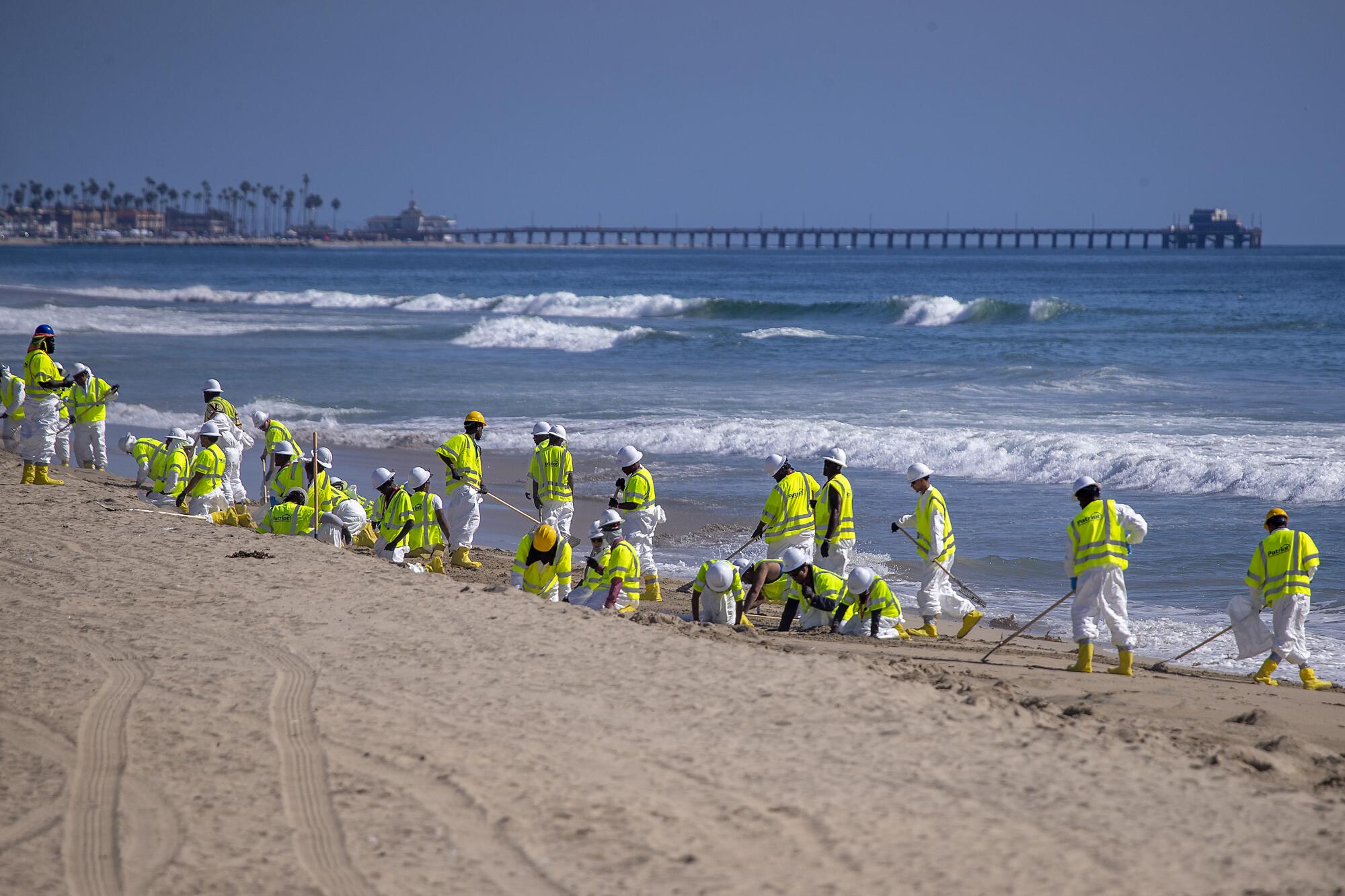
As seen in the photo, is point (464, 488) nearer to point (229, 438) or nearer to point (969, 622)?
point (229, 438)

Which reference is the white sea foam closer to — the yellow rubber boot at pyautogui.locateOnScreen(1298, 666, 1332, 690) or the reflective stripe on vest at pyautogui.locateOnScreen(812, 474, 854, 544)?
the reflective stripe on vest at pyautogui.locateOnScreen(812, 474, 854, 544)

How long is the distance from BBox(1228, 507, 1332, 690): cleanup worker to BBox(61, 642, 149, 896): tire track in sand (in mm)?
7274

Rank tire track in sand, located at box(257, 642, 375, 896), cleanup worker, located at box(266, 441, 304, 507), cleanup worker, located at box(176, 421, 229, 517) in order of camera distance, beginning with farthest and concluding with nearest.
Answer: cleanup worker, located at box(176, 421, 229, 517)
cleanup worker, located at box(266, 441, 304, 507)
tire track in sand, located at box(257, 642, 375, 896)

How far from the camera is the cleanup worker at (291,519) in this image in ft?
38.1

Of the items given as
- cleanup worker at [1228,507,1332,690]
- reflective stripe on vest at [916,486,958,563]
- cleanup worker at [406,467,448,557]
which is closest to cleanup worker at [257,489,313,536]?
cleanup worker at [406,467,448,557]

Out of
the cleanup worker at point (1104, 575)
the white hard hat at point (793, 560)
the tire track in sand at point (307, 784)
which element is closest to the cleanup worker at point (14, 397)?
the tire track in sand at point (307, 784)

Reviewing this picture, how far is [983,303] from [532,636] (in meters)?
47.4

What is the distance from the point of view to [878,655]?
8609 millimetres

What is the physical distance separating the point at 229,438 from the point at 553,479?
13.7ft

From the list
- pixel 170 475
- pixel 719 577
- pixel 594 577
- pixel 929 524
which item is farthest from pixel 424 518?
pixel 929 524

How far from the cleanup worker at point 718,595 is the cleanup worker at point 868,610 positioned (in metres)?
0.84

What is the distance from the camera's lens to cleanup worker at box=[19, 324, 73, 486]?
13789mm

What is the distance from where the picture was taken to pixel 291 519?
1166cm

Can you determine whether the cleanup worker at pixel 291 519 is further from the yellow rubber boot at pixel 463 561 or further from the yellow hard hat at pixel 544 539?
the yellow hard hat at pixel 544 539
